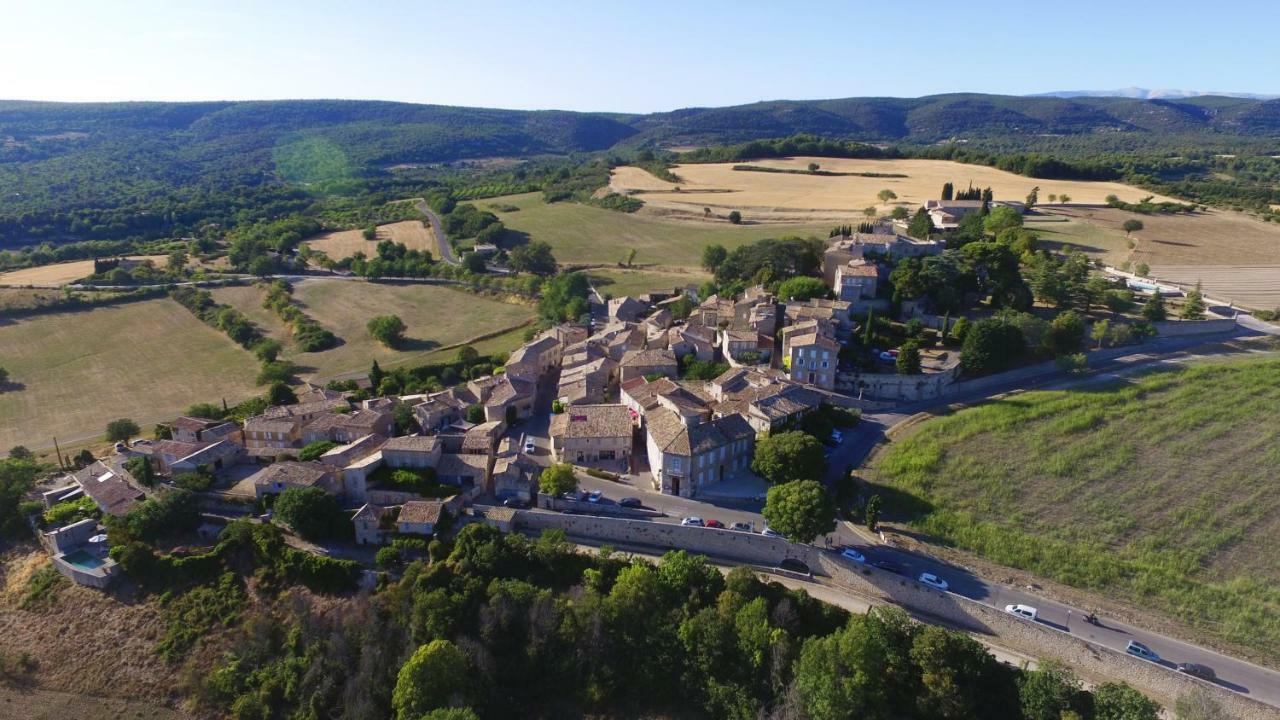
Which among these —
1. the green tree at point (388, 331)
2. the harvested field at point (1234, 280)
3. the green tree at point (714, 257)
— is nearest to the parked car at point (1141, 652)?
the harvested field at point (1234, 280)

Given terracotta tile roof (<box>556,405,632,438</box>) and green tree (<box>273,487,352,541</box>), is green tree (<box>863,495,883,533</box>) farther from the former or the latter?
green tree (<box>273,487,352,541</box>)

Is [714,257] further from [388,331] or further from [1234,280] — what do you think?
[1234,280]

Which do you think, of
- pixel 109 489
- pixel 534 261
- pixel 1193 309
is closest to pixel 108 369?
pixel 109 489

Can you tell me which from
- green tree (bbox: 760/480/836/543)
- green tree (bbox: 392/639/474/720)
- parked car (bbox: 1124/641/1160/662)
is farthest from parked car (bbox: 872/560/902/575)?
green tree (bbox: 392/639/474/720)

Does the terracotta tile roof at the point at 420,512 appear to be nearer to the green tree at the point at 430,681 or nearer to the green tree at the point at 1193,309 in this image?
the green tree at the point at 430,681

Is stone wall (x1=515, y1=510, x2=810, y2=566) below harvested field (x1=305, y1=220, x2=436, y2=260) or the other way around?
below

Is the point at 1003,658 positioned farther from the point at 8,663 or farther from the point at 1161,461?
the point at 8,663
